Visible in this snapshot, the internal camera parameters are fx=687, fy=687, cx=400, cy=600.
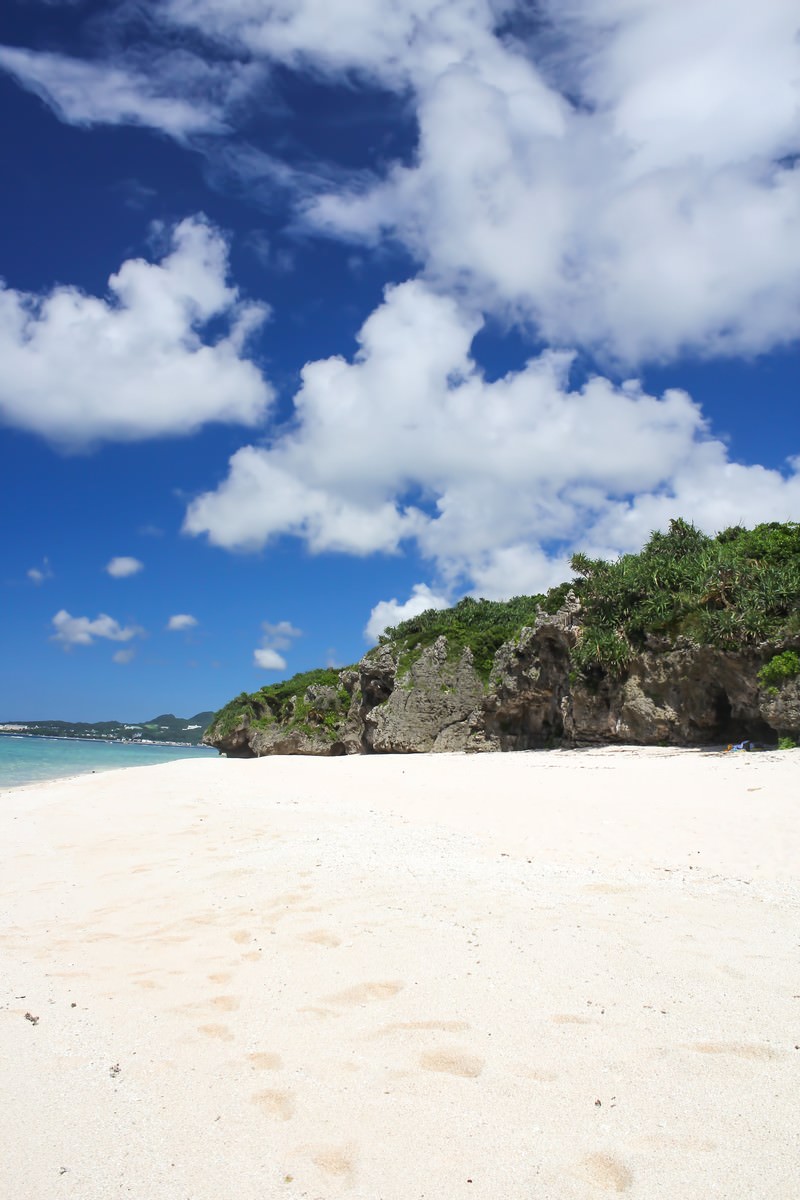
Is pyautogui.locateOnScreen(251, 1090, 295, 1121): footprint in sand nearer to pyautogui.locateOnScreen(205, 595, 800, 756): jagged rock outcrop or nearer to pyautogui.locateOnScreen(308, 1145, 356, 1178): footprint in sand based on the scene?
pyautogui.locateOnScreen(308, 1145, 356, 1178): footprint in sand

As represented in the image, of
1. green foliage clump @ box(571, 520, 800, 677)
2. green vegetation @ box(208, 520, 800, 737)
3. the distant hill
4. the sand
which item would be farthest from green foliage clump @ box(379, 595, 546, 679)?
the distant hill

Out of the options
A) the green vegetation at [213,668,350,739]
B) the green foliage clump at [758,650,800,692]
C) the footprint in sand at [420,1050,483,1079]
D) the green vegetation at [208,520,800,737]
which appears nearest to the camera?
the footprint in sand at [420,1050,483,1079]

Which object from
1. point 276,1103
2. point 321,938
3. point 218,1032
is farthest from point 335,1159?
point 321,938

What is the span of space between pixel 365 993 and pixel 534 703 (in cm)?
2112

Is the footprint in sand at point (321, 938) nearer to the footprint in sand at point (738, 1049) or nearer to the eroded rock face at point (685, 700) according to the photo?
the footprint in sand at point (738, 1049)

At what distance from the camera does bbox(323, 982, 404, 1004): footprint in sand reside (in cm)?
413

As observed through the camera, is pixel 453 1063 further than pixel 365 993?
No

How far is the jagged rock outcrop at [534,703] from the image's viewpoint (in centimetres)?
1727

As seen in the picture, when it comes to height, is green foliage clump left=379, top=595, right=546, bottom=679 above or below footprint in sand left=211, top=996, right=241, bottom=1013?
above

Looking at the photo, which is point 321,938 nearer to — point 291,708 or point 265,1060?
point 265,1060

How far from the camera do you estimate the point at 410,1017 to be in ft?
12.8

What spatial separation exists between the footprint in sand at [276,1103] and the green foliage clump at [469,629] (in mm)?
22635

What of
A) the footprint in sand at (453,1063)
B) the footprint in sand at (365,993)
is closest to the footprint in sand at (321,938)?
the footprint in sand at (365,993)

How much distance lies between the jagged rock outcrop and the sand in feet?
32.1
